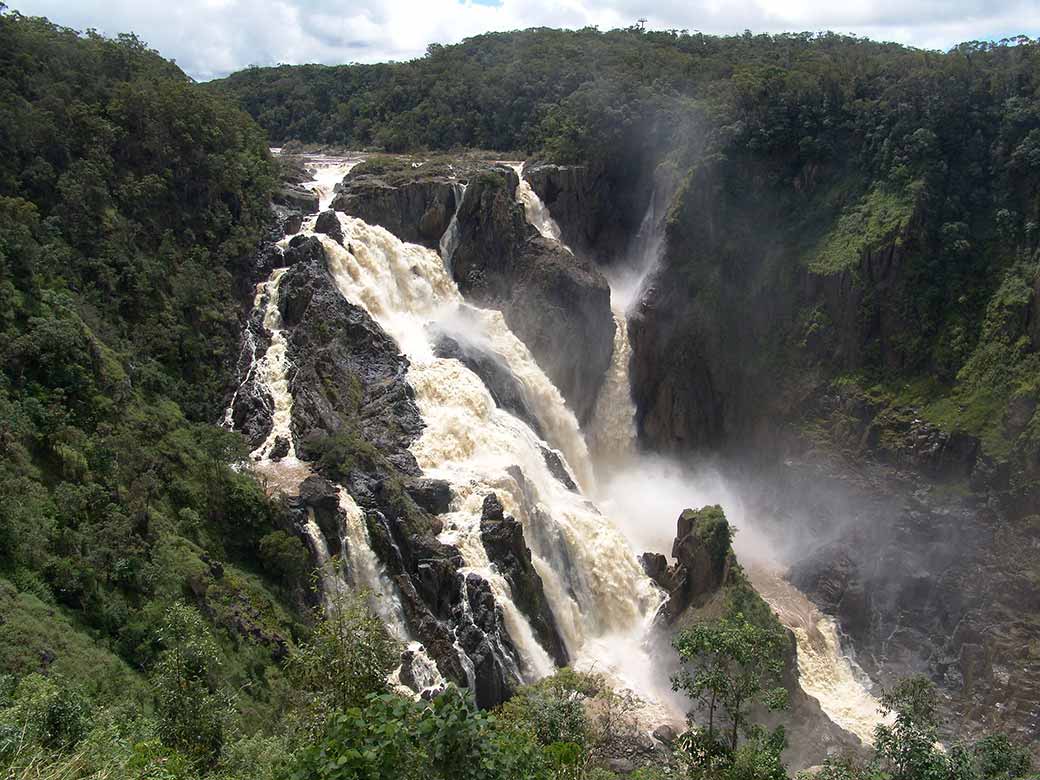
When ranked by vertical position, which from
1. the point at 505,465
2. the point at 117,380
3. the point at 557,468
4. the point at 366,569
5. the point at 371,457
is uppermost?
the point at 117,380

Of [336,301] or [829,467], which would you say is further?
[829,467]

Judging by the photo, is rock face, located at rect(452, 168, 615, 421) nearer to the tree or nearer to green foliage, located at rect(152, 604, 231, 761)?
the tree

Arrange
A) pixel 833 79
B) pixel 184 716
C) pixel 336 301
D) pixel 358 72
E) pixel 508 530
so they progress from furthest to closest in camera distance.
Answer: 1. pixel 358 72
2. pixel 833 79
3. pixel 336 301
4. pixel 508 530
5. pixel 184 716

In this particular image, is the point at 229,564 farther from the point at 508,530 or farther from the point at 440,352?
the point at 440,352

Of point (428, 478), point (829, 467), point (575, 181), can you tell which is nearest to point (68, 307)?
point (428, 478)

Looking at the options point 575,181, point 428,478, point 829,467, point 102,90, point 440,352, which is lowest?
point 829,467

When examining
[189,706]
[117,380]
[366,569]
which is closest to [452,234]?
[117,380]

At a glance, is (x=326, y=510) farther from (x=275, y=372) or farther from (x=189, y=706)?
(x=189, y=706)
